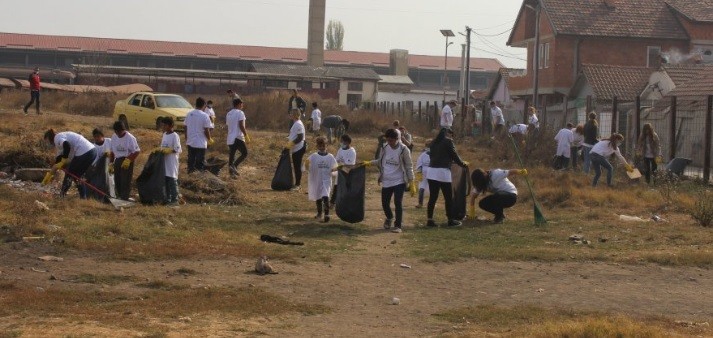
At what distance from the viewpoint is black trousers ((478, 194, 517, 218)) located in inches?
705

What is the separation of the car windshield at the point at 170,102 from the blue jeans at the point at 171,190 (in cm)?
2016

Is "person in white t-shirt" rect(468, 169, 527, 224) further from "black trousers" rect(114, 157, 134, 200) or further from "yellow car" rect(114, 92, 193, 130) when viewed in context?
"yellow car" rect(114, 92, 193, 130)

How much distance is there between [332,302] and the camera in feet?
35.6

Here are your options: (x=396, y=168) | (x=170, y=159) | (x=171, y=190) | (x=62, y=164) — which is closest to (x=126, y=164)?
(x=170, y=159)

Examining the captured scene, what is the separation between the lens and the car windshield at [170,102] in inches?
1496

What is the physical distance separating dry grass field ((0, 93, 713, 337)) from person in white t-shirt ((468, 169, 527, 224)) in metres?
0.26

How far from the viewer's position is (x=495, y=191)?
59.0 ft

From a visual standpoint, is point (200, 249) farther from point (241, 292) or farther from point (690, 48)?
point (690, 48)

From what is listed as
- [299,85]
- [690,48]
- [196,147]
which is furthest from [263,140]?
[299,85]

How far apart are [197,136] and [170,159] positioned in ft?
8.43

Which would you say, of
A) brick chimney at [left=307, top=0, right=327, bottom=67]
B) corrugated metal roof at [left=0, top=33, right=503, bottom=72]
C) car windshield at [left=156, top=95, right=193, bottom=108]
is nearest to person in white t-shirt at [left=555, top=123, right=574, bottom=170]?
car windshield at [left=156, top=95, right=193, bottom=108]

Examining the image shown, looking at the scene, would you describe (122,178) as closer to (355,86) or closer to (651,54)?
(651,54)

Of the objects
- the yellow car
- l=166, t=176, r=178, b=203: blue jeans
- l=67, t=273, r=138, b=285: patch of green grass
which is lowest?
l=67, t=273, r=138, b=285: patch of green grass

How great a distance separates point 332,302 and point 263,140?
74.4 ft
